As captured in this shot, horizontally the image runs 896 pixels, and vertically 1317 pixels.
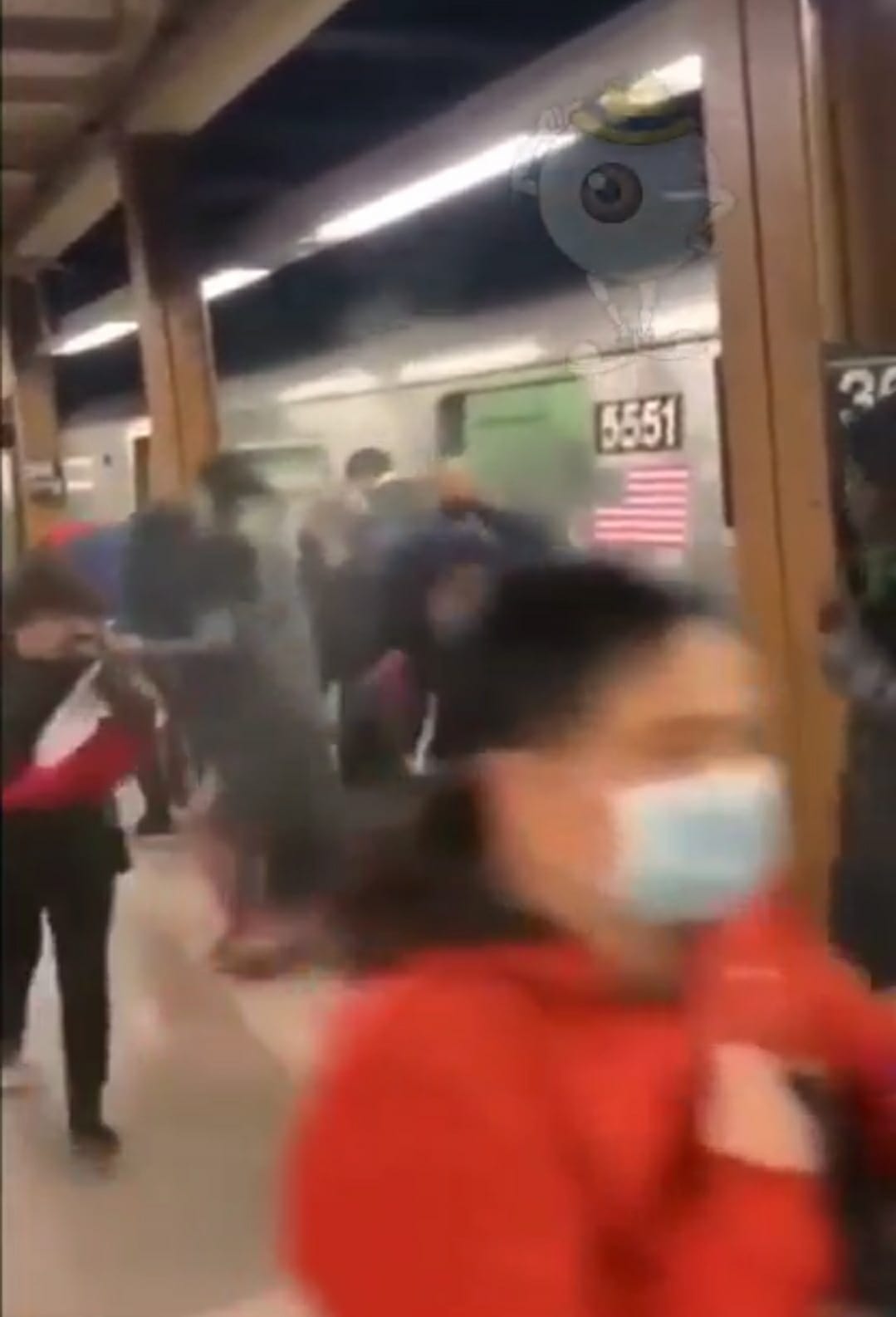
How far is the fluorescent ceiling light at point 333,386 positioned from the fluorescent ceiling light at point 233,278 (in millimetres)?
56

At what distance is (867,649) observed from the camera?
565mm

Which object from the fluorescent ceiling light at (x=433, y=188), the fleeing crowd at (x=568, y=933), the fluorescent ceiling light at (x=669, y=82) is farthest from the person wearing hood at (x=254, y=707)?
the fluorescent ceiling light at (x=669, y=82)

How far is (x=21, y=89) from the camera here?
0.75 metres

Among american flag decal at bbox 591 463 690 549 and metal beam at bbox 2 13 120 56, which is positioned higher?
metal beam at bbox 2 13 120 56

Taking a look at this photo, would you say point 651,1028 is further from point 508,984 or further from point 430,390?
point 430,390

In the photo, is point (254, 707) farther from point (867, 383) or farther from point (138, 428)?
point (867, 383)

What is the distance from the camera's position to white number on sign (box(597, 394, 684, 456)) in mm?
594

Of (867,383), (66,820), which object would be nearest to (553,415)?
(867,383)

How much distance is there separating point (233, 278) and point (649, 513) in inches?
9.2

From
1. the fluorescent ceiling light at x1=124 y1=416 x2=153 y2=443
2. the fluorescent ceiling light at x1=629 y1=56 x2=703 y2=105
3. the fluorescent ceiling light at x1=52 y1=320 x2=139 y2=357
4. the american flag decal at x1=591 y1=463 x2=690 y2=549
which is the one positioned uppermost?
the fluorescent ceiling light at x1=629 y1=56 x2=703 y2=105

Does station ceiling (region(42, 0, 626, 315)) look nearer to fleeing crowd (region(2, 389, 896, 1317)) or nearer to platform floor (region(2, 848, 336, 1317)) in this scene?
fleeing crowd (region(2, 389, 896, 1317))

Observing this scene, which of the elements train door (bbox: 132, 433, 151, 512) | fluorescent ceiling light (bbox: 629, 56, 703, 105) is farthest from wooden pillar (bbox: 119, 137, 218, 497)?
fluorescent ceiling light (bbox: 629, 56, 703, 105)

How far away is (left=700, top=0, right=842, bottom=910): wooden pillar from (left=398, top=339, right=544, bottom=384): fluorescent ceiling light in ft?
0.26

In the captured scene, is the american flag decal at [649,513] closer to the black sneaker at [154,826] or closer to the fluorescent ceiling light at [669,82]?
the fluorescent ceiling light at [669,82]
